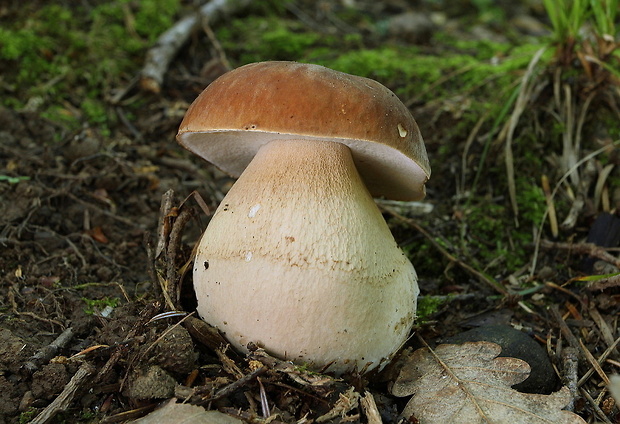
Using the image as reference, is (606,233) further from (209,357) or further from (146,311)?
(146,311)

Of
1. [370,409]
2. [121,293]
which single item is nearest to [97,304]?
[121,293]

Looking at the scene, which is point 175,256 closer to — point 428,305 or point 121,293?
point 121,293

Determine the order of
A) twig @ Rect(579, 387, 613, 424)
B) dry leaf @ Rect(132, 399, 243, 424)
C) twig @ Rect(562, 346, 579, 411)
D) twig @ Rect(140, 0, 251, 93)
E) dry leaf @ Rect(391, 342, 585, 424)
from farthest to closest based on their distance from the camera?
twig @ Rect(140, 0, 251, 93) → twig @ Rect(562, 346, 579, 411) → twig @ Rect(579, 387, 613, 424) → dry leaf @ Rect(391, 342, 585, 424) → dry leaf @ Rect(132, 399, 243, 424)

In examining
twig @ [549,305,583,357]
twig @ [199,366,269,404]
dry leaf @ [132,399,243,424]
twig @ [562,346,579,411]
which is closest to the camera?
dry leaf @ [132,399,243,424]

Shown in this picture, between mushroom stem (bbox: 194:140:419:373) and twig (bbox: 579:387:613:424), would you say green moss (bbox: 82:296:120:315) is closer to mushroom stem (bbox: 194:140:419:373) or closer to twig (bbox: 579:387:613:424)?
mushroom stem (bbox: 194:140:419:373)

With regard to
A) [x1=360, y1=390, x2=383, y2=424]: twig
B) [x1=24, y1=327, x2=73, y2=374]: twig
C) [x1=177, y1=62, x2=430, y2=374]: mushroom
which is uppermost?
[x1=177, y1=62, x2=430, y2=374]: mushroom

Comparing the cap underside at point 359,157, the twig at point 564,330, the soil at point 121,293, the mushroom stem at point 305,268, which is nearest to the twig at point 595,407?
the soil at point 121,293

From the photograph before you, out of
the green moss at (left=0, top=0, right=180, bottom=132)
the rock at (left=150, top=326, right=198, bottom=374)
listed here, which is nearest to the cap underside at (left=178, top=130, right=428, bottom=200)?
the rock at (left=150, top=326, right=198, bottom=374)

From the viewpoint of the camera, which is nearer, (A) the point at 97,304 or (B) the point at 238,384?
(B) the point at 238,384
